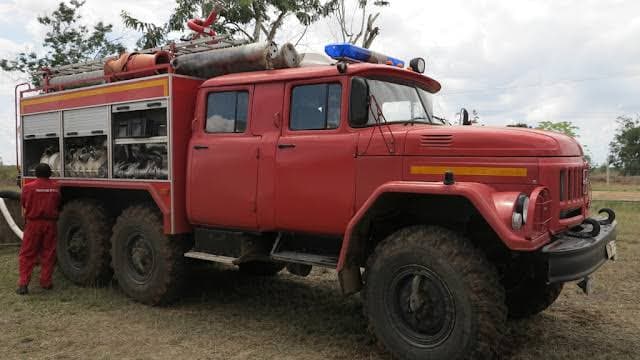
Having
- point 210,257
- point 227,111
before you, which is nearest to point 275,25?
point 227,111

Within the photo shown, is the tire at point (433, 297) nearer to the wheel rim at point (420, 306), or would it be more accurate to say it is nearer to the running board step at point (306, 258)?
the wheel rim at point (420, 306)

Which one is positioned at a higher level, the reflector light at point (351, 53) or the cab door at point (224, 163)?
the reflector light at point (351, 53)

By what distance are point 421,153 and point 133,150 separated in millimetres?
3760

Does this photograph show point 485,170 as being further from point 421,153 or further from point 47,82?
point 47,82

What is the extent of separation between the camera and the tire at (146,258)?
246 inches

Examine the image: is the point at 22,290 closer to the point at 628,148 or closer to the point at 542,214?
the point at 542,214

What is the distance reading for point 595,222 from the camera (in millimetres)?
4840

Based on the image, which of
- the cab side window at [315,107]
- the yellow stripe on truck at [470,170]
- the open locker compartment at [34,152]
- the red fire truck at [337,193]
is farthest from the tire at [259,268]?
the yellow stripe on truck at [470,170]

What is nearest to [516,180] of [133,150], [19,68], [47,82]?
[133,150]

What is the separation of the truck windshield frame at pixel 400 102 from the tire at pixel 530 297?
1822mm

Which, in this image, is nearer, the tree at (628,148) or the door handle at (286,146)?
the door handle at (286,146)

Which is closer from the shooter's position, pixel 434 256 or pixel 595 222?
pixel 434 256

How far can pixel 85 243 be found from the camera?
24.1ft

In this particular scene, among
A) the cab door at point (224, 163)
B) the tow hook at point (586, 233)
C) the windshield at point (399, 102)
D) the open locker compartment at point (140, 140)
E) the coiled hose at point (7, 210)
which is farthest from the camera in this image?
the coiled hose at point (7, 210)
